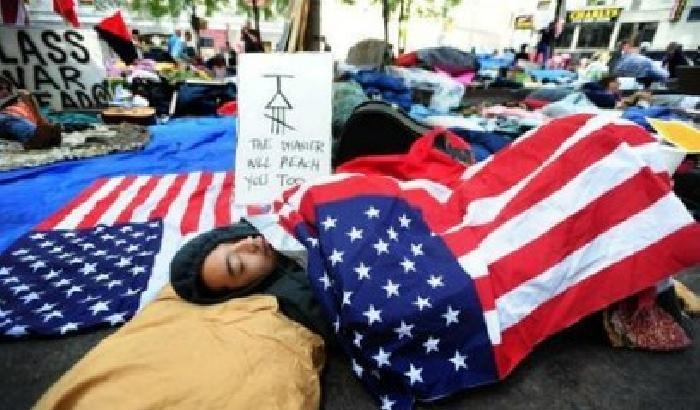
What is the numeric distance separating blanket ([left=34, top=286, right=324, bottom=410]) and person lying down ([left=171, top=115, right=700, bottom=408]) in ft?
0.29

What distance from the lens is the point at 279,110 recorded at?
2.19 metres

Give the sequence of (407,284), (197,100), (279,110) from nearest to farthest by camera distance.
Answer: (407,284) < (279,110) < (197,100)

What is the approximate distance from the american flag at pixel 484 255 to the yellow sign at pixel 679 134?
0.60m

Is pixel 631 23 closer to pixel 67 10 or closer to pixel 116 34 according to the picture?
pixel 116 34

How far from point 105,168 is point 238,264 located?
90.1 inches

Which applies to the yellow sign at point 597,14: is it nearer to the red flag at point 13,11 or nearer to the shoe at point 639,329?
the red flag at point 13,11

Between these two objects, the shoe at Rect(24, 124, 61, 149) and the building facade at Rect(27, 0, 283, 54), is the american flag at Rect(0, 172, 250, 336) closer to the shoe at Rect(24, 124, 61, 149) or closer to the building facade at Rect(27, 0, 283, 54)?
the shoe at Rect(24, 124, 61, 149)

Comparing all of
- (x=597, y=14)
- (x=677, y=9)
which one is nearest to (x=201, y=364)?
(x=677, y=9)

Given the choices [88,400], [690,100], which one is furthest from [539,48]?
[88,400]

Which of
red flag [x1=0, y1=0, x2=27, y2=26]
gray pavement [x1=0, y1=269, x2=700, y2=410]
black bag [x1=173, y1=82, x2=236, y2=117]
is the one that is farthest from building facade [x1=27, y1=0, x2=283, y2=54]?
gray pavement [x1=0, y1=269, x2=700, y2=410]

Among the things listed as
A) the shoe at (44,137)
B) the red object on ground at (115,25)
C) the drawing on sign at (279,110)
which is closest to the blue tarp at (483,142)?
the drawing on sign at (279,110)

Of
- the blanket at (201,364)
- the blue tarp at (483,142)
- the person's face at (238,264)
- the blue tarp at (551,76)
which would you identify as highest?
the blue tarp at (483,142)

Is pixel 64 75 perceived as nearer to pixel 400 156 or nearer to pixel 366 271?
pixel 400 156

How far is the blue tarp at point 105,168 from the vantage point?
94.1 inches
